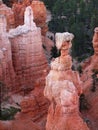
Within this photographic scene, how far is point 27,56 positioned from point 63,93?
34.0ft

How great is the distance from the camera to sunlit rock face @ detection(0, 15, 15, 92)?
2391 cm

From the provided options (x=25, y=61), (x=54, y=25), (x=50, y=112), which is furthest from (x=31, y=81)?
(x=54, y=25)

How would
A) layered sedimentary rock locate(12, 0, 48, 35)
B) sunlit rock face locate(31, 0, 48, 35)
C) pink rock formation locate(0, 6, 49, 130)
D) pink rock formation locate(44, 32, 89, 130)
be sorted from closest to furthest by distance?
1. pink rock formation locate(44, 32, 89, 130)
2. pink rock formation locate(0, 6, 49, 130)
3. layered sedimentary rock locate(12, 0, 48, 35)
4. sunlit rock face locate(31, 0, 48, 35)

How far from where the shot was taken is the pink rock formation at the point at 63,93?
1536 cm

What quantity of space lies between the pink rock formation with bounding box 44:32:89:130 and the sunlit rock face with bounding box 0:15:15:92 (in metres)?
8.08

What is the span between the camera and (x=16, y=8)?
3503cm

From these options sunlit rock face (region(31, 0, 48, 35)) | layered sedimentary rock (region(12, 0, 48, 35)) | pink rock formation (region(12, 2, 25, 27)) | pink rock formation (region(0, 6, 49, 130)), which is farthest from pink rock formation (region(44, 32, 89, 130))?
sunlit rock face (region(31, 0, 48, 35))

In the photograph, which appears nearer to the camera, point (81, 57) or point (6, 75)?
point (6, 75)

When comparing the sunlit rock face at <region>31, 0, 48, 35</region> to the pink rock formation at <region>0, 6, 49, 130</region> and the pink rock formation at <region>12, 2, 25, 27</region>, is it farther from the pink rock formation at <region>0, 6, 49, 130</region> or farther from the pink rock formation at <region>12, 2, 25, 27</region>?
the pink rock formation at <region>0, 6, 49, 130</region>

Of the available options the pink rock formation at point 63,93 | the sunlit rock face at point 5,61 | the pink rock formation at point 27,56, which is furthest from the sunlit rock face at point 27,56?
the pink rock formation at point 63,93

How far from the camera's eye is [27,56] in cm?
2542

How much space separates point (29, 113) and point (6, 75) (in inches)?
181

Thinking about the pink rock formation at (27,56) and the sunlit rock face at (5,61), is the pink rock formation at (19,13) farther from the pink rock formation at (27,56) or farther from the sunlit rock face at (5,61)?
the sunlit rock face at (5,61)

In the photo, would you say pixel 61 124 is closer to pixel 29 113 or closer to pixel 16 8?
pixel 29 113
